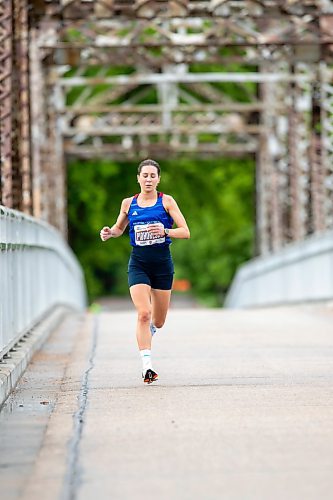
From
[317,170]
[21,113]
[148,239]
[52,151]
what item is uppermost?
[52,151]

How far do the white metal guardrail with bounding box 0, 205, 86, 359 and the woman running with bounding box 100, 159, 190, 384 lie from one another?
897mm

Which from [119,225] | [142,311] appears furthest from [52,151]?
[142,311]

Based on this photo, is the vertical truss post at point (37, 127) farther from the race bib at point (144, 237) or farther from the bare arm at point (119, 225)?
the race bib at point (144, 237)

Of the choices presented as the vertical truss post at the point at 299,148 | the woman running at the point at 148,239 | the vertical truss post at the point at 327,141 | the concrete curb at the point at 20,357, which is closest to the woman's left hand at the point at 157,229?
the woman running at the point at 148,239

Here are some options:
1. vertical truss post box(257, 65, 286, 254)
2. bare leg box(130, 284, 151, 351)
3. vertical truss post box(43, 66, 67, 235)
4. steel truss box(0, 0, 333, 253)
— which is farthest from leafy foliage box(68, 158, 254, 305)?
bare leg box(130, 284, 151, 351)

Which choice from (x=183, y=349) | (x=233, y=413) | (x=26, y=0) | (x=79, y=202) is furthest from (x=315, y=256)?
(x=79, y=202)

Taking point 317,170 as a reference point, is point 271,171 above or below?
above

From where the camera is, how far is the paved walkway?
20.9 ft

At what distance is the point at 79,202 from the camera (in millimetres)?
54656

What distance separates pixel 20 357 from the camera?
11.2 metres

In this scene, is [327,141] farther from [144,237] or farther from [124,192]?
[124,192]

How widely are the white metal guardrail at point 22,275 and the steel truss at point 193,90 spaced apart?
105cm

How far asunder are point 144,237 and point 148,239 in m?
0.03

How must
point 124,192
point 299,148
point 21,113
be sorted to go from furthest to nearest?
point 124,192, point 299,148, point 21,113
